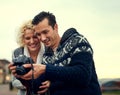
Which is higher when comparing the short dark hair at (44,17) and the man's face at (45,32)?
the short dark hair at (44,17)

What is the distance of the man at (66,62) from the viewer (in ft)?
10.6

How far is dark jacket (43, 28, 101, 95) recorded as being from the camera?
3.23 meters

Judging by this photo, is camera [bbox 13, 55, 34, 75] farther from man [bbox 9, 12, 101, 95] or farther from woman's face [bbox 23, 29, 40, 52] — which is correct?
woman's face [bbox 23, 29, 40, 52]

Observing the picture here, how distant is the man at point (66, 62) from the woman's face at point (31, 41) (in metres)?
0.97

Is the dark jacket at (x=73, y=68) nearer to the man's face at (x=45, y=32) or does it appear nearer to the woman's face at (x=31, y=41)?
the man's face at (x=45, y=32)

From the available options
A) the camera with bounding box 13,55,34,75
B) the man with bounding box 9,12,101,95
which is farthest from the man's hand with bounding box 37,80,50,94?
the camera with bounding box 13,55,34,75

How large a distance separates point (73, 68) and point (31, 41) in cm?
162

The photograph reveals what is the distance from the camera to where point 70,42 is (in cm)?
347

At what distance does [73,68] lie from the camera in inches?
128

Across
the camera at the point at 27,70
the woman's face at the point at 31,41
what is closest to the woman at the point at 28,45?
the woman's face at the point at 31,41

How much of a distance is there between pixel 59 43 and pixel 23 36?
4.55 ft

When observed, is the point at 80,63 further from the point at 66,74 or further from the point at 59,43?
the point at 59,43

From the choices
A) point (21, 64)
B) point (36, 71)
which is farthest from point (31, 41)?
point (36, 71)

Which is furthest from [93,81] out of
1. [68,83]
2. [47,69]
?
[47,69]
